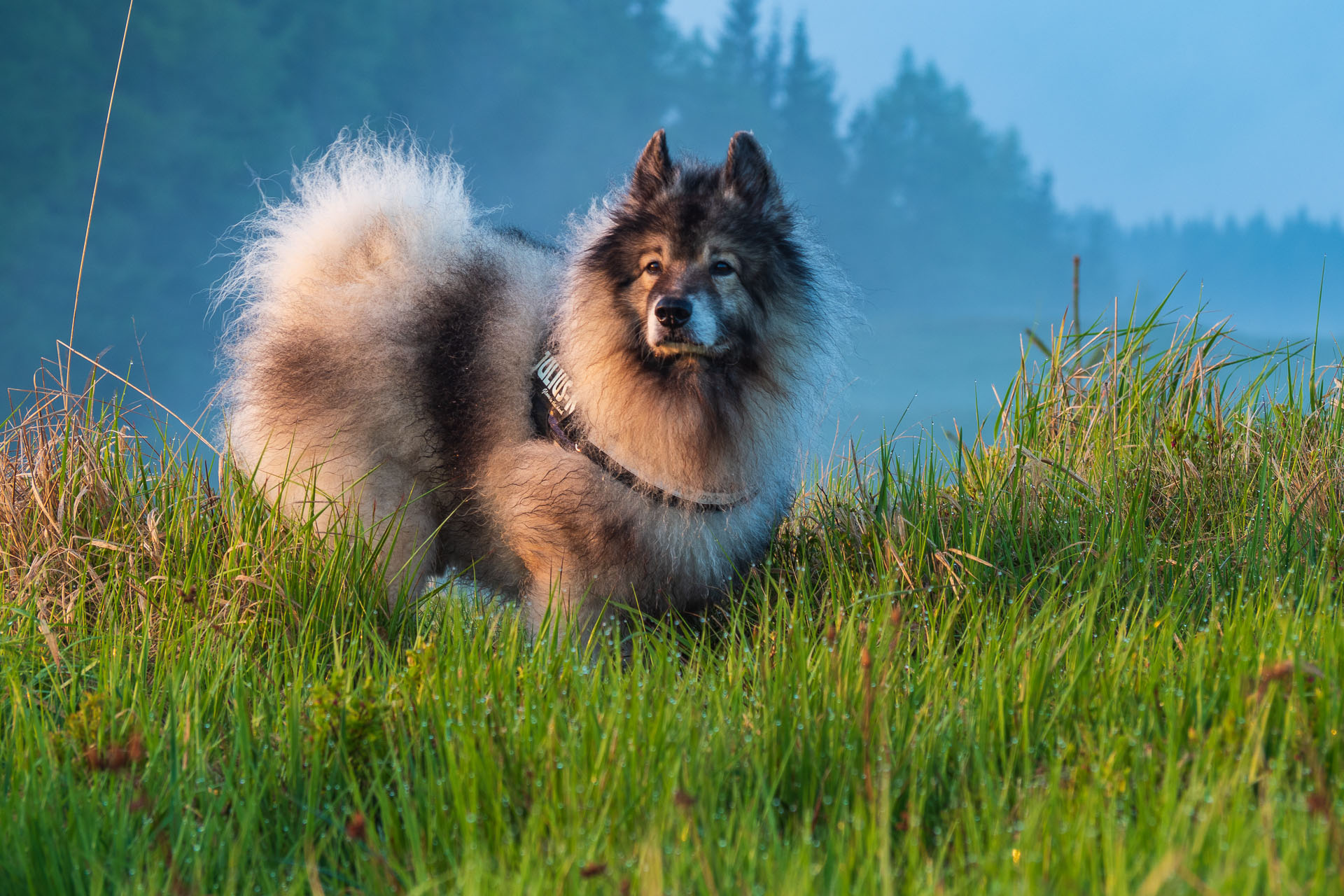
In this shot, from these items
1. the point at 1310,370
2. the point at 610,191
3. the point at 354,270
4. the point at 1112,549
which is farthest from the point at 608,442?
the point at 1310,370

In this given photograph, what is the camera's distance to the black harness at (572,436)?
3.88m

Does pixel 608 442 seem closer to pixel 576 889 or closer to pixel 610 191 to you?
pixel 610 191

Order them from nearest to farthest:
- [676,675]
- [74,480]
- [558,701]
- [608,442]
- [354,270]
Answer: [558,701], [676,675], [608,442], [74,480], [354,270]

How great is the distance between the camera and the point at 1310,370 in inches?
200

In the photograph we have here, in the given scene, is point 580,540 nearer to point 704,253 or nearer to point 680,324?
point 680,324

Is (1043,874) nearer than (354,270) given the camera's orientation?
Yes

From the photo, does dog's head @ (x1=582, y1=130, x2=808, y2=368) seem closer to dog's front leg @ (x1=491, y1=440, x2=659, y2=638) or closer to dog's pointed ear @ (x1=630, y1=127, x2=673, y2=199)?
dog's pointed ear @ (x1=630, y1=127, x2=673, y2=199)

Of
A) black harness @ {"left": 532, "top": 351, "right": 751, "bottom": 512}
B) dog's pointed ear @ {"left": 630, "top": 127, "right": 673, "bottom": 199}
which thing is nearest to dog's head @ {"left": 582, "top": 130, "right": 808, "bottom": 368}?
dog's pointed ear @ {"left": 630, "top": 127, "right": 673, "bottom": 199}

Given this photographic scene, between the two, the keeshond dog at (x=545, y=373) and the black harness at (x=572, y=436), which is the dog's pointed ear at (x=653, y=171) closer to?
the keeshond dog at (x=545, y=373)

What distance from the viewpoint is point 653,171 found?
382 cm

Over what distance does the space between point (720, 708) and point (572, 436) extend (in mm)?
1762

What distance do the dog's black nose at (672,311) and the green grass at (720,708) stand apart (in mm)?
1061

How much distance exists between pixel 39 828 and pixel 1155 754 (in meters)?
2.48

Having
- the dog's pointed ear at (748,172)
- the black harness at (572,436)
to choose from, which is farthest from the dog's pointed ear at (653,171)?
the black harness at (572,436)
